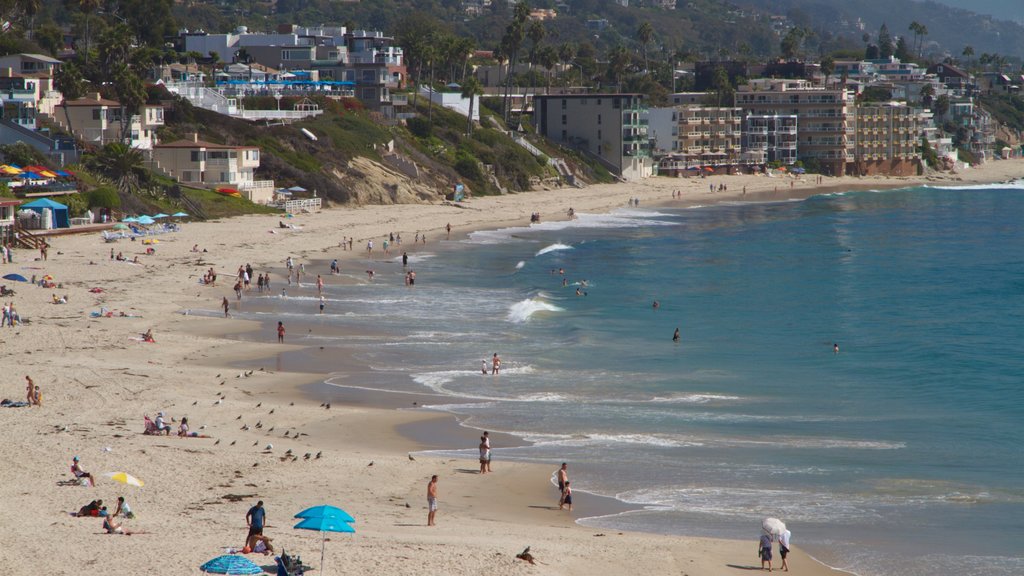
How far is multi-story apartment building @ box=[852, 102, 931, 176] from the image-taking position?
159250 millimetres

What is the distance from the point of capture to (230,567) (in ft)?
58.7

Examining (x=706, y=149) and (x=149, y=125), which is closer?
(x=149, y=125)

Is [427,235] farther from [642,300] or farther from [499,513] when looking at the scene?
[499,513]

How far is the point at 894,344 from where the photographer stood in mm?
45500

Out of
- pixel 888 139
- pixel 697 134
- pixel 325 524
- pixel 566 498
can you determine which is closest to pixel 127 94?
pixel 566 498

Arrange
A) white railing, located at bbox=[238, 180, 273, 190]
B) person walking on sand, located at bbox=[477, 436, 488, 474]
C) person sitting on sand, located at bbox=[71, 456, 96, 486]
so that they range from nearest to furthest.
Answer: person sitting on sand, located at bbox=[71, 456, 96, 486] → person walking on sand, located at bbox=[477, 436, 488, 474] → white railing, located at bbox=[238, 180, 273, 190]

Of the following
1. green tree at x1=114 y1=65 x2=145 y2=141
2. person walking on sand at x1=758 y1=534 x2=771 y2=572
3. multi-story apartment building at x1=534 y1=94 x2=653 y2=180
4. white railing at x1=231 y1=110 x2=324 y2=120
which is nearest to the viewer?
person walking on sand at x1=758 y1=534 x2=771 y2=572

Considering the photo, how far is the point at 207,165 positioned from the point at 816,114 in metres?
97.5

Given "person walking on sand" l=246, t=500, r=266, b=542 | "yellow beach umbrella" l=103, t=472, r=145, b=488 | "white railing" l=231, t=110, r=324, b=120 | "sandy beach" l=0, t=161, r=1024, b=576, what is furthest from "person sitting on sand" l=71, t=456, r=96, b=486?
"white railing" l=231, t=110, r=324, b=120

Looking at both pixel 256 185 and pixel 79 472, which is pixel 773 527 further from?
pixel 256 185

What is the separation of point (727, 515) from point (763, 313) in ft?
97.3

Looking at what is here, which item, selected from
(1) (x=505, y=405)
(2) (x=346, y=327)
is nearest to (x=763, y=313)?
(2) (x=346, y=327)

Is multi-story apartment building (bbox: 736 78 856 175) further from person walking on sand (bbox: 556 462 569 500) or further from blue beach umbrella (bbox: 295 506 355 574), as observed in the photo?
blue beach umbrella (bbox: 295 506 355 574)

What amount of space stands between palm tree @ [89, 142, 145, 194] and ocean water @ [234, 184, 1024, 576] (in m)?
17.7
